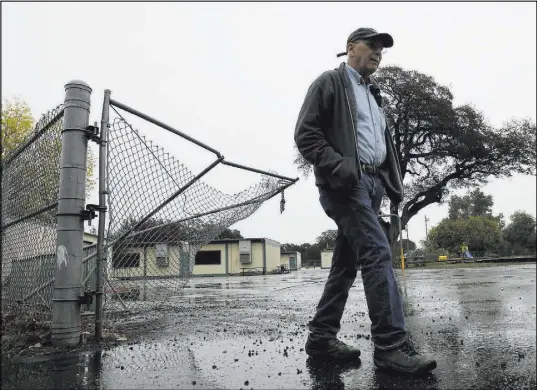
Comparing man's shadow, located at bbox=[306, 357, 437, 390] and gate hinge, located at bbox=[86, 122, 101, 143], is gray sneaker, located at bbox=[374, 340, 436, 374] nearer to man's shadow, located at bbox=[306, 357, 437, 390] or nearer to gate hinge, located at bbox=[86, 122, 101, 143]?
man's shadow, located at bbox=[306, 357, 437, 390]

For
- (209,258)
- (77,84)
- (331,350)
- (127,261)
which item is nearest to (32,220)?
(127,261)

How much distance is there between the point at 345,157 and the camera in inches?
108

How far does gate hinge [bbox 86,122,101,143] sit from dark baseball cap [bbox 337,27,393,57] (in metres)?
2.25

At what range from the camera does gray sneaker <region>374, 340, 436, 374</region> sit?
2.38 metres

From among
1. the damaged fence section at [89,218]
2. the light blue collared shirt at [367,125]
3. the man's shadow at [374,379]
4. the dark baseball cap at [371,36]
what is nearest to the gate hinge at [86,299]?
the damaged fence section at [89,218]

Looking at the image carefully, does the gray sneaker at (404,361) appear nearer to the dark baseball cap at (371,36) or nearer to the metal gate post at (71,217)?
the dark baseball cap at (371,36)

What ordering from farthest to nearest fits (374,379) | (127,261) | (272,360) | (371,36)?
(127,261) → (371,36) → (272,360) → (374,379)

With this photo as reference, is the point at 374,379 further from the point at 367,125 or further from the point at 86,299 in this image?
the point at 86,299

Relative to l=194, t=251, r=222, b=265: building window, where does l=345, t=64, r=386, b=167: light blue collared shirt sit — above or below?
above

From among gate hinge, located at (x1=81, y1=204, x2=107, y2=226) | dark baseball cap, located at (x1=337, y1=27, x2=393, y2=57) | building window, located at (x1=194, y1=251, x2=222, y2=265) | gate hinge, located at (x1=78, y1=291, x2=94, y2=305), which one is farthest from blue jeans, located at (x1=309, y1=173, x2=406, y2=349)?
building window, located at (x1=194, y1=251, x2=222, y2=265)

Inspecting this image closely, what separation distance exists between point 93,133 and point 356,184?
91.4 inches

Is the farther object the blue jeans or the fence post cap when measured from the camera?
the fence post cap

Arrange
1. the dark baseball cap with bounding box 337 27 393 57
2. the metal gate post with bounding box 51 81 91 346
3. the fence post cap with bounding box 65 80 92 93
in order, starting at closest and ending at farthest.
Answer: the dark baseball cap with bounding box 337 27 393 57, the metal gate post with bounding box 51 81 91 346, the fence post cap with bounding box 65 80 92 93

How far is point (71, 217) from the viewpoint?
11.7ft
